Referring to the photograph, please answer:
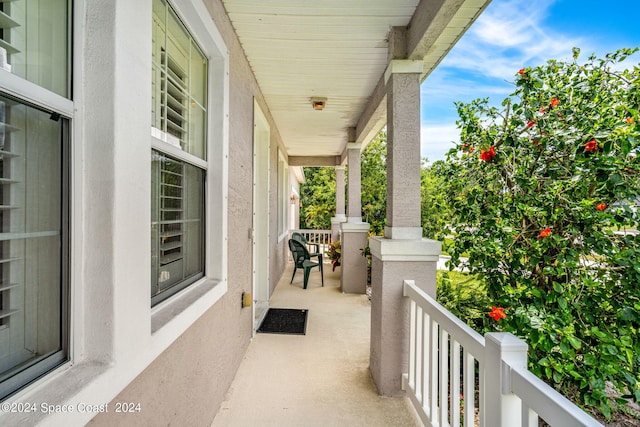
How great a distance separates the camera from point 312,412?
6.69 ft

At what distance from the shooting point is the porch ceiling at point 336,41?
1.93 meters

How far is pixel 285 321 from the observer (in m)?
3.69

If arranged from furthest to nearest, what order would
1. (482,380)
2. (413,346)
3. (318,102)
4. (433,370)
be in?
(318,102) < (413,346) < (433,370) < (482,380)

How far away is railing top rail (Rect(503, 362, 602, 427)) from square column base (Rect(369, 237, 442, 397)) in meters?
1.24

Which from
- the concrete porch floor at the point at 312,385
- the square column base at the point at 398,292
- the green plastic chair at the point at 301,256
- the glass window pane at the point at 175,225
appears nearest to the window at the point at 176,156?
the glass window pane at the point at 175,225

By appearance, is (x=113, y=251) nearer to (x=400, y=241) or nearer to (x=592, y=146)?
(x=400, y=241)

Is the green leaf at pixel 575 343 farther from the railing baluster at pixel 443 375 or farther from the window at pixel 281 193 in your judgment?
the window at pixel 281 193

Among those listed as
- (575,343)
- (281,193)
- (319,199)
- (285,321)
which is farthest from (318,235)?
(575,343)

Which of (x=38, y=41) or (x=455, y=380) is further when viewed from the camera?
(x=455, y=380)

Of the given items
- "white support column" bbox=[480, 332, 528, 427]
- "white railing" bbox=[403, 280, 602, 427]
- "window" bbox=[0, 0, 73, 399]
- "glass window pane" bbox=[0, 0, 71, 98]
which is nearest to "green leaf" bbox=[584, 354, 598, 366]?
"white railing" bbox=[403, 280, 602, 427]

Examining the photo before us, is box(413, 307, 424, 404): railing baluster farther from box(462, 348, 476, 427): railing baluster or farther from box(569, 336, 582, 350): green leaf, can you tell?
box(569, 336, 582, 350): green leaf

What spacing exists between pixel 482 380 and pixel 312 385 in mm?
1535

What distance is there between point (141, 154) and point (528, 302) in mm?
2428

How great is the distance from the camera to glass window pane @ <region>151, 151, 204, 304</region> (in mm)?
1389
